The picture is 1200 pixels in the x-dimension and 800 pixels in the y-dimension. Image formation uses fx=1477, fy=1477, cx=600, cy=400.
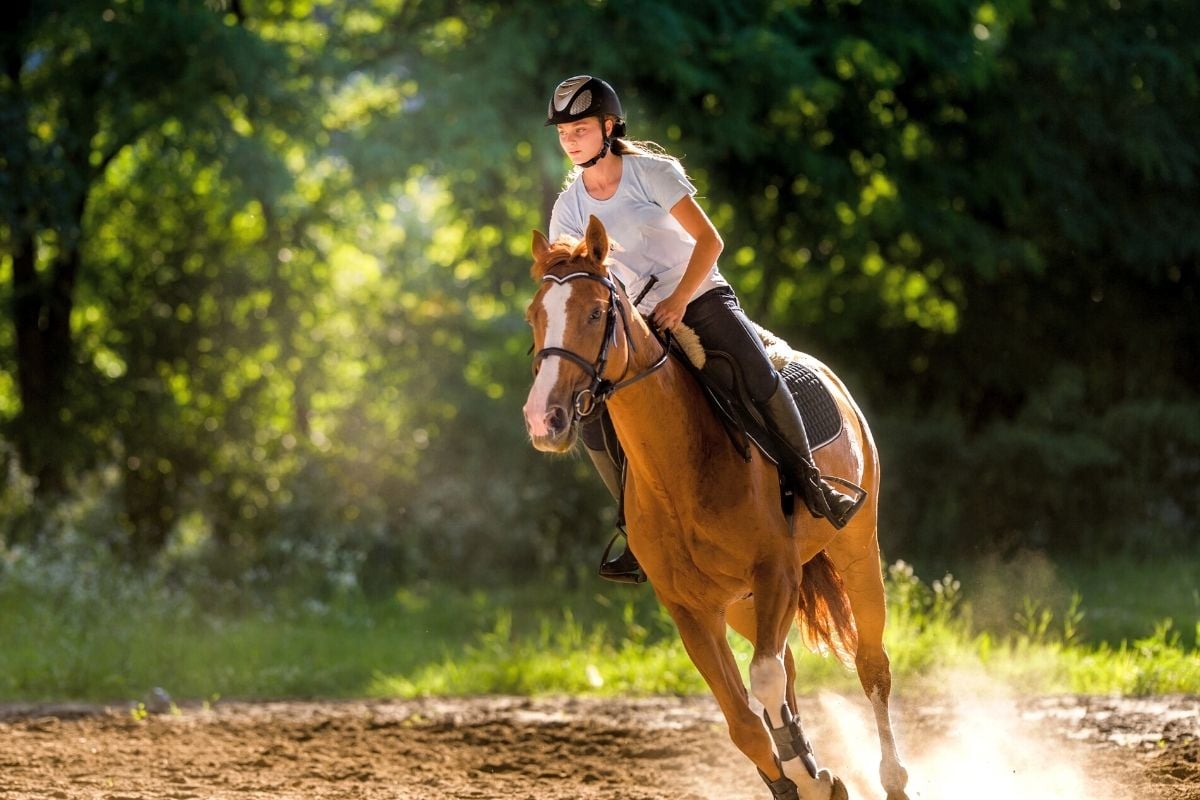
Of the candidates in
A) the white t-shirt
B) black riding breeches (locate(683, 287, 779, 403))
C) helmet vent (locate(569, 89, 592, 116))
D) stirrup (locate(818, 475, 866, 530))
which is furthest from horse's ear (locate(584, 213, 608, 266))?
stirrup (locate(818, 475, 866, 530))

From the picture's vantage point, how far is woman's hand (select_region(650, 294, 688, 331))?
582 cm

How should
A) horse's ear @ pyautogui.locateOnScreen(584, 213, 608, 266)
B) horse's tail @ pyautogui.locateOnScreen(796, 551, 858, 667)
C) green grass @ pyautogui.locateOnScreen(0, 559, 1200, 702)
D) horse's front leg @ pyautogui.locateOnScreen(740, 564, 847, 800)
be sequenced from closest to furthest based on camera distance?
1. horse's ear @ pyautogui.locateOnScreen(584, 213, 608, 266)
2. horse's front leg @ pyautogui.locateOnScreen(740, 564, 847, 800)
3. horse's tail @ pyautogui.locateOnScreen(796, 551, 858, 667)
4. green grass @ pyautogui.locateOnScreen(0, 559, 1200, 702)

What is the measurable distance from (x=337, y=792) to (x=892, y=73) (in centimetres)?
1143

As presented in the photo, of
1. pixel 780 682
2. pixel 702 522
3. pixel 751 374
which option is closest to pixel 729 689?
pixel 780 682

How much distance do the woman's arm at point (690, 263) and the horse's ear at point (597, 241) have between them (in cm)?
60

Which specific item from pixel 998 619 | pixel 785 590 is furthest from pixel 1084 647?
pixel 785 590

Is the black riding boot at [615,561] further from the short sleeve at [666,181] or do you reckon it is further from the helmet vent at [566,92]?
the helmet vent at [566,92]

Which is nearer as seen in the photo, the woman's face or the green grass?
the woman's face

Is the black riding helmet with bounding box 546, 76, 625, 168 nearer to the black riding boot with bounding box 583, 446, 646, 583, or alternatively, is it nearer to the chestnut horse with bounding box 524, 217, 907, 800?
the chestnut horse with bounding box 524, 217, 907, 800

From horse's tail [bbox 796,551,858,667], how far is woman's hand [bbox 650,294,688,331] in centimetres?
179

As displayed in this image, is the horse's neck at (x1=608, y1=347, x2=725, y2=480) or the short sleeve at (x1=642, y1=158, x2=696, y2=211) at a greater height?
the short sleeve at (x1=642, y1=158, x2=696, y2=211)

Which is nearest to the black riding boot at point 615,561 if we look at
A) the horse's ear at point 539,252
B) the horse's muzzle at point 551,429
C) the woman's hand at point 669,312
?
the woman's hand at point 669,312

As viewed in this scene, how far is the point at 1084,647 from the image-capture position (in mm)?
10953

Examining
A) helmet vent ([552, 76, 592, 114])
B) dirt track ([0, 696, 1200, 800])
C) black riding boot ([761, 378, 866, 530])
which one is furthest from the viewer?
dirt track ([0, 696, 1200, 800])
